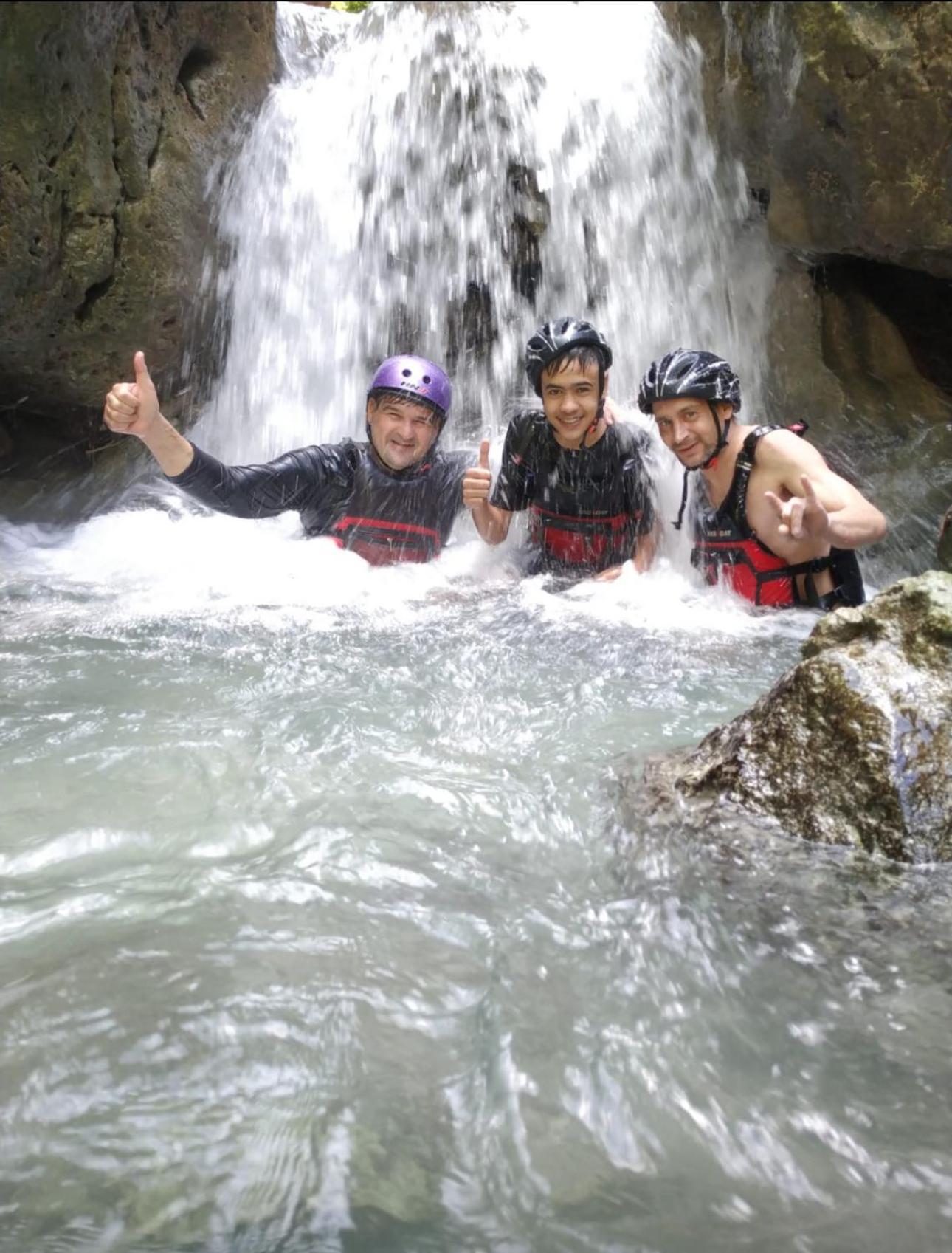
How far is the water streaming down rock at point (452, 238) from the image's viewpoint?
7.97 meters

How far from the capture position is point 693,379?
4.70 meters

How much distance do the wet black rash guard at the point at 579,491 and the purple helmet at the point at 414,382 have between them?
0.52m

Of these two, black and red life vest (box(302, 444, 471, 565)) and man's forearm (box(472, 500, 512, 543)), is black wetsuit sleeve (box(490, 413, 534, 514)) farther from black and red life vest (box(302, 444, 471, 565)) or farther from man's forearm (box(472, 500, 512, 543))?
black and red life vest (box(302, 444, 471, 565))

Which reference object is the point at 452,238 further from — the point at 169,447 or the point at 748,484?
the point at 748,484

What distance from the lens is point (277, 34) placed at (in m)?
8.36

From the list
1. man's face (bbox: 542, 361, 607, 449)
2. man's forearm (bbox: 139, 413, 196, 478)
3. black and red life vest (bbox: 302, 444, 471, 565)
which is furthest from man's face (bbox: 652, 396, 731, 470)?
man's forearm (bbox: 139, 413, 196, 478)

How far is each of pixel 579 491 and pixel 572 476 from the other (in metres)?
0.11

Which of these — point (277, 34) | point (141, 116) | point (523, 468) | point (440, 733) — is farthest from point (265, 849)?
point (277, 34)

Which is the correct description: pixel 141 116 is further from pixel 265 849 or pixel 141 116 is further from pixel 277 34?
pixel 265 849

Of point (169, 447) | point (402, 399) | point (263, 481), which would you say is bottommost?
point (169, 447)

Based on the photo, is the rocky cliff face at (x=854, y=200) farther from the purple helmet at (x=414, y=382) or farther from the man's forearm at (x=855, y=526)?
the purple helmet at (x=414, y=382)

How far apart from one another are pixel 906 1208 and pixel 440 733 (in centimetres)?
209

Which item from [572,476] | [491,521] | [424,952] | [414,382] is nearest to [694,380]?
[572,476]

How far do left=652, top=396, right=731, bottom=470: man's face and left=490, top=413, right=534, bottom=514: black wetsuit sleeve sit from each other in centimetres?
93
